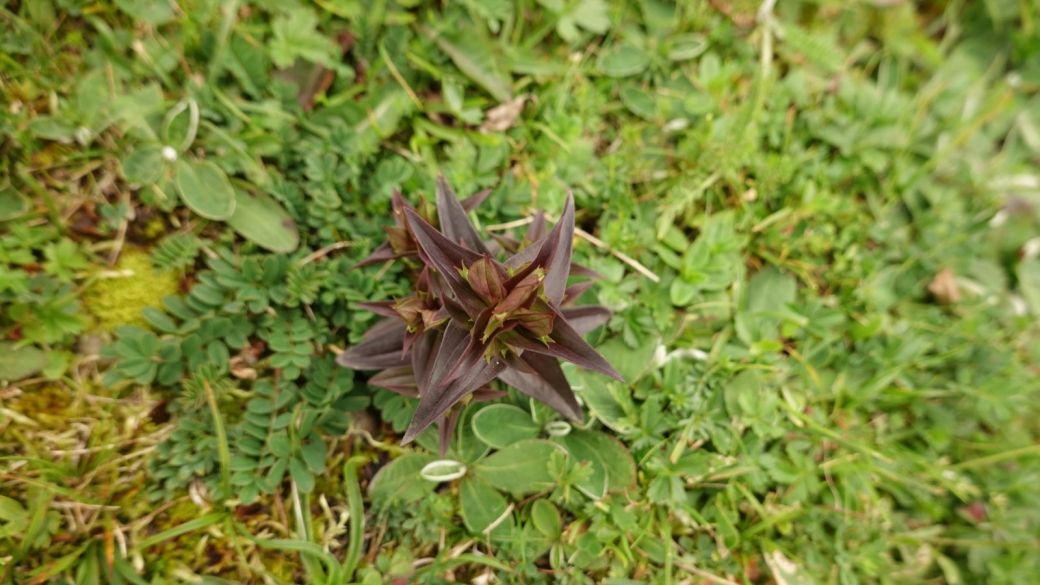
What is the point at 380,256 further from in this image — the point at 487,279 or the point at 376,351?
the point at 487,279

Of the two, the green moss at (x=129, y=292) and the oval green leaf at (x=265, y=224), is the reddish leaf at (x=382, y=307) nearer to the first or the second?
the oval green leaf at (x=265, y=224)

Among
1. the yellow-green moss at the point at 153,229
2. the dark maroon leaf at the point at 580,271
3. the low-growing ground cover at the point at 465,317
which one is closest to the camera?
the dark maroon leaf at the point at 580,271

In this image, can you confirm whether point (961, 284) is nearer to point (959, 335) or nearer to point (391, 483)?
point (959, 335)

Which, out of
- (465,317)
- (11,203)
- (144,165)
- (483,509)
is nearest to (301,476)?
(483,509)

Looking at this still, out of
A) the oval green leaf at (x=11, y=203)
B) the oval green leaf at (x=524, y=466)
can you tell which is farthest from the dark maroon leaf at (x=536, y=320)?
the oval green leaf at (x=11, y=203)

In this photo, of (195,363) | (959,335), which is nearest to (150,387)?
(195,363)

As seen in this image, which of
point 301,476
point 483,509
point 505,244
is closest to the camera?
point 505,244
